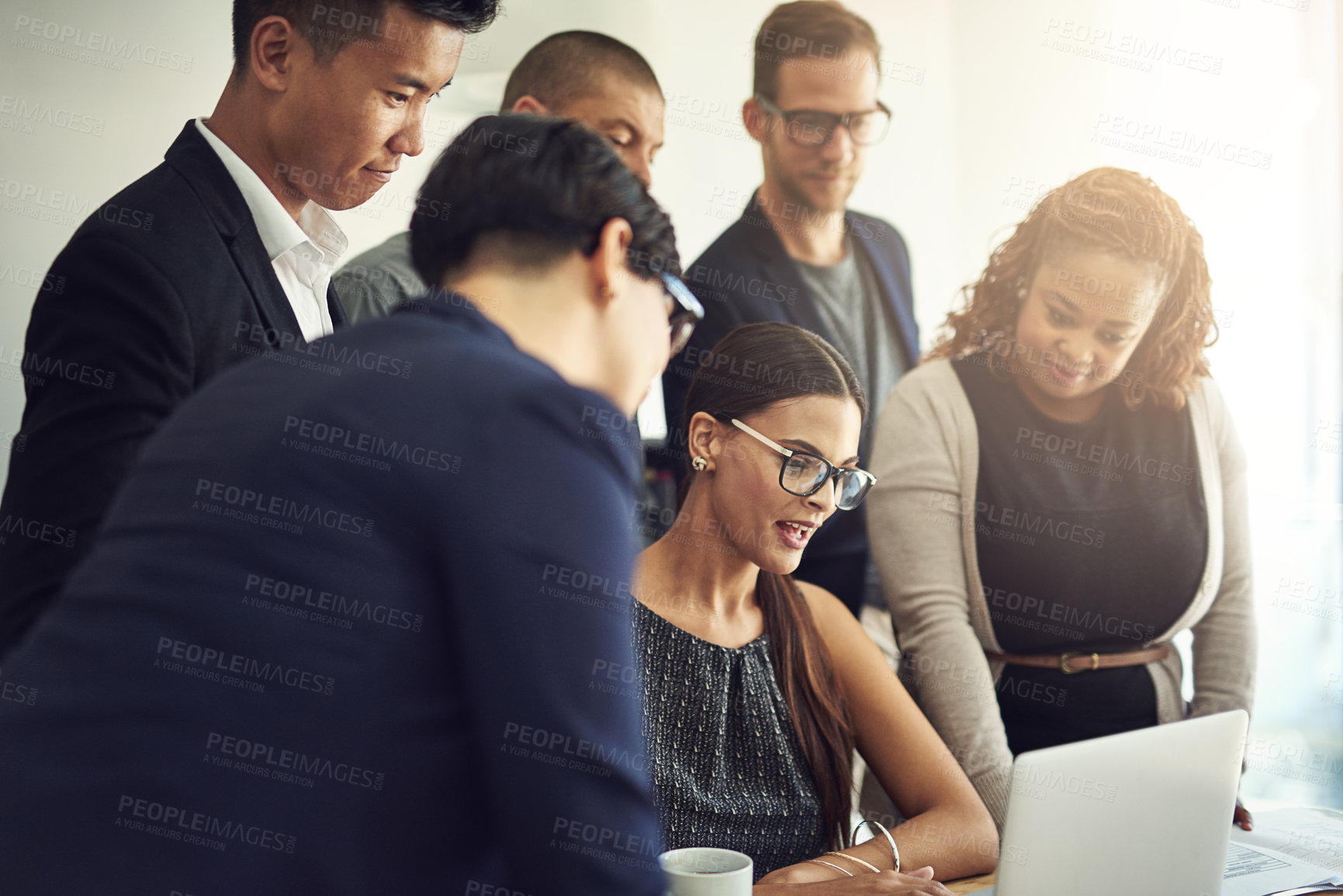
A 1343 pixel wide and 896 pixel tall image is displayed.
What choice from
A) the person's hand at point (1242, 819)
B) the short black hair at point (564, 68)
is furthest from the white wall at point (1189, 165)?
the person's hand at point (1242, 819)

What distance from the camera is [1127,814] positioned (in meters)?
1.12

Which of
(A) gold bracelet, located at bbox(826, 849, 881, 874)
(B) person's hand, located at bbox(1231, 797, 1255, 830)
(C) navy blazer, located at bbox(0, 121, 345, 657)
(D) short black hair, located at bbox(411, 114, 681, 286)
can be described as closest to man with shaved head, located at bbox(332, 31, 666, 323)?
(C) navy blazer, located at bbox(0, 121, 345, 657)

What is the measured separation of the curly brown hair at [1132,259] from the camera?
2480 millimetres

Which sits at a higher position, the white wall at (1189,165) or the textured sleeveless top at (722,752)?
the white wall at (1189,165)

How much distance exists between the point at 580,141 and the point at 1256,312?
2.51 metres

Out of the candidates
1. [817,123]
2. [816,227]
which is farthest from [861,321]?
[817,123]

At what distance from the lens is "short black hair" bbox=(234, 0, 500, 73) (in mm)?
1590

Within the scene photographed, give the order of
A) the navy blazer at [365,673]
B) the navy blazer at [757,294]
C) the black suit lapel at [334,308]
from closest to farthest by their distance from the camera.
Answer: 1. the navy blazer at [365,673]
2. the black suit lapel at [334,308]
3. the navy blazer at [757,294]

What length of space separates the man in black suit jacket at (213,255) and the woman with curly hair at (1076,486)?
1298 mm

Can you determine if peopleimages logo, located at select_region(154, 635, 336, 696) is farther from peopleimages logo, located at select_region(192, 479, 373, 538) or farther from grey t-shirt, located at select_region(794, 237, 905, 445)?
grey t-shirt, located at select_region(794, 237, 905, 445)

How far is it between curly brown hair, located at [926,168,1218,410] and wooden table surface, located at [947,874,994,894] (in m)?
1.32

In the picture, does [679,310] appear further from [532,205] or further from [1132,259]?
[1132,259]

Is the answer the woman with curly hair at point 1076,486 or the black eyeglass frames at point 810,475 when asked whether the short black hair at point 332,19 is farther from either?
the woman with curly hair at point 1076,486

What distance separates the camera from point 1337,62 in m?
2.83
